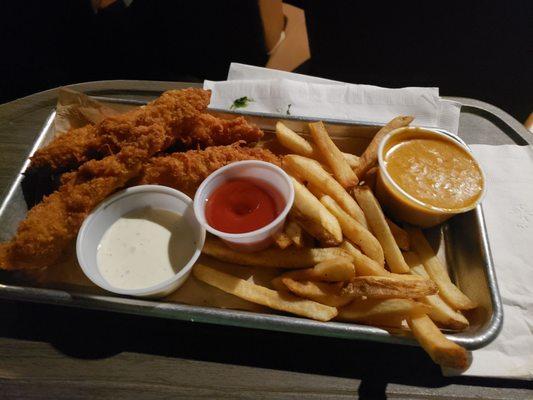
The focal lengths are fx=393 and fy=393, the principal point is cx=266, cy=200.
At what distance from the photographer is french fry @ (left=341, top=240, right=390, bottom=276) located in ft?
5.45

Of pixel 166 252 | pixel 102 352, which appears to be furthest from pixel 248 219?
pixel 102 352

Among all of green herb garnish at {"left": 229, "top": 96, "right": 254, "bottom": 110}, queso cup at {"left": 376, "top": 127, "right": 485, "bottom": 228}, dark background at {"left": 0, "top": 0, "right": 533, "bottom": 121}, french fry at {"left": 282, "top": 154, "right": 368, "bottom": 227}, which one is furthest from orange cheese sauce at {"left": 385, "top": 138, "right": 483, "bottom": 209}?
dark background at {"left": 0, "top": 0, "right": 533, "bottom": 121}

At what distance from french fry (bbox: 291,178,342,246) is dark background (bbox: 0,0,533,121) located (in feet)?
6.56

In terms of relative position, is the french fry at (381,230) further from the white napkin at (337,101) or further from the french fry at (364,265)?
the white napkin at (337,101)

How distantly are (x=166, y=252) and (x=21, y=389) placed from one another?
78cm

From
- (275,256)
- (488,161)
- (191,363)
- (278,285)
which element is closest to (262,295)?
(278,285)

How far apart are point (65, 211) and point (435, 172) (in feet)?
5.82

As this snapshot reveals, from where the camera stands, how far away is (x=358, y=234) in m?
1.73

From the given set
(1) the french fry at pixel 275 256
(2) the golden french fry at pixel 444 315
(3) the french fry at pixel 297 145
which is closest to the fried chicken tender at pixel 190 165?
(3) the french fry at pixel 297 145

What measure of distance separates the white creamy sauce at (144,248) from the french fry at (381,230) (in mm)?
817

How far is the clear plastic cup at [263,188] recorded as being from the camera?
1745mm

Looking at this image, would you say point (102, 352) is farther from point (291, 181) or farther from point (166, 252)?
point (291, 181)

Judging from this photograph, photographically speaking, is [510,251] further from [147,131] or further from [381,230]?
[147,131]

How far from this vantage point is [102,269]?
1776 mm
